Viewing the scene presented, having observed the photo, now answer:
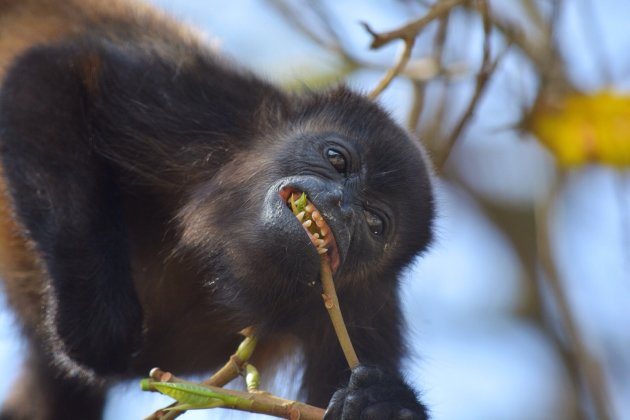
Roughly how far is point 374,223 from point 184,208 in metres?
0.98

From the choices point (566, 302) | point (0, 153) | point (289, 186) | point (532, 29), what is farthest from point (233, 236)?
point (532, 29)

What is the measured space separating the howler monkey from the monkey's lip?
1cm

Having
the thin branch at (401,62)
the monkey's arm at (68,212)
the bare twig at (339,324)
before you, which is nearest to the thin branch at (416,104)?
the thin branch at (401,62)

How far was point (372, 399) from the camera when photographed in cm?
371

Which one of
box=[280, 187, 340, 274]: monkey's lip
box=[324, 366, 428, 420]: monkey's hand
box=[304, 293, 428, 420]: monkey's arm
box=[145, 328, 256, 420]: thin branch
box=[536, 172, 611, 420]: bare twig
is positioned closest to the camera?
box=[145, 328, 256, 420]: thin branch

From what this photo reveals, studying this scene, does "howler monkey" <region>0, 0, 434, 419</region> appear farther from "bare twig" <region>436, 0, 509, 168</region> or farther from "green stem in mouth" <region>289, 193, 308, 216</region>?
"bare twig" <region>436, 0, 509, 168</region>

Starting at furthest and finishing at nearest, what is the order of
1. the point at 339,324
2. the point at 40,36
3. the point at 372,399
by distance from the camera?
1. the point at 40,36
2. the point at 372,399
3. the point at 339,324

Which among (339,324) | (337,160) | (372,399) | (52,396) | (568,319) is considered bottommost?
(52,396)

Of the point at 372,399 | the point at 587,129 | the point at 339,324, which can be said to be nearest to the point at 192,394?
the point at 339,324

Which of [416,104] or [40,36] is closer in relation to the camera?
[416,104]

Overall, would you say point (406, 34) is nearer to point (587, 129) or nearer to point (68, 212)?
point (68, 212)

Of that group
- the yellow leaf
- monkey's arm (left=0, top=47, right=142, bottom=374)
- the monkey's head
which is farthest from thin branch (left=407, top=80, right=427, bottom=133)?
monkey's arm (left=0, top=47, right=142, bottom=374)

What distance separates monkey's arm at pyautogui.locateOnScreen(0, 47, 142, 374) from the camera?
446 cm

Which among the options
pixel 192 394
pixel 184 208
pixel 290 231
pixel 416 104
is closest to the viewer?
pixel 192 394
